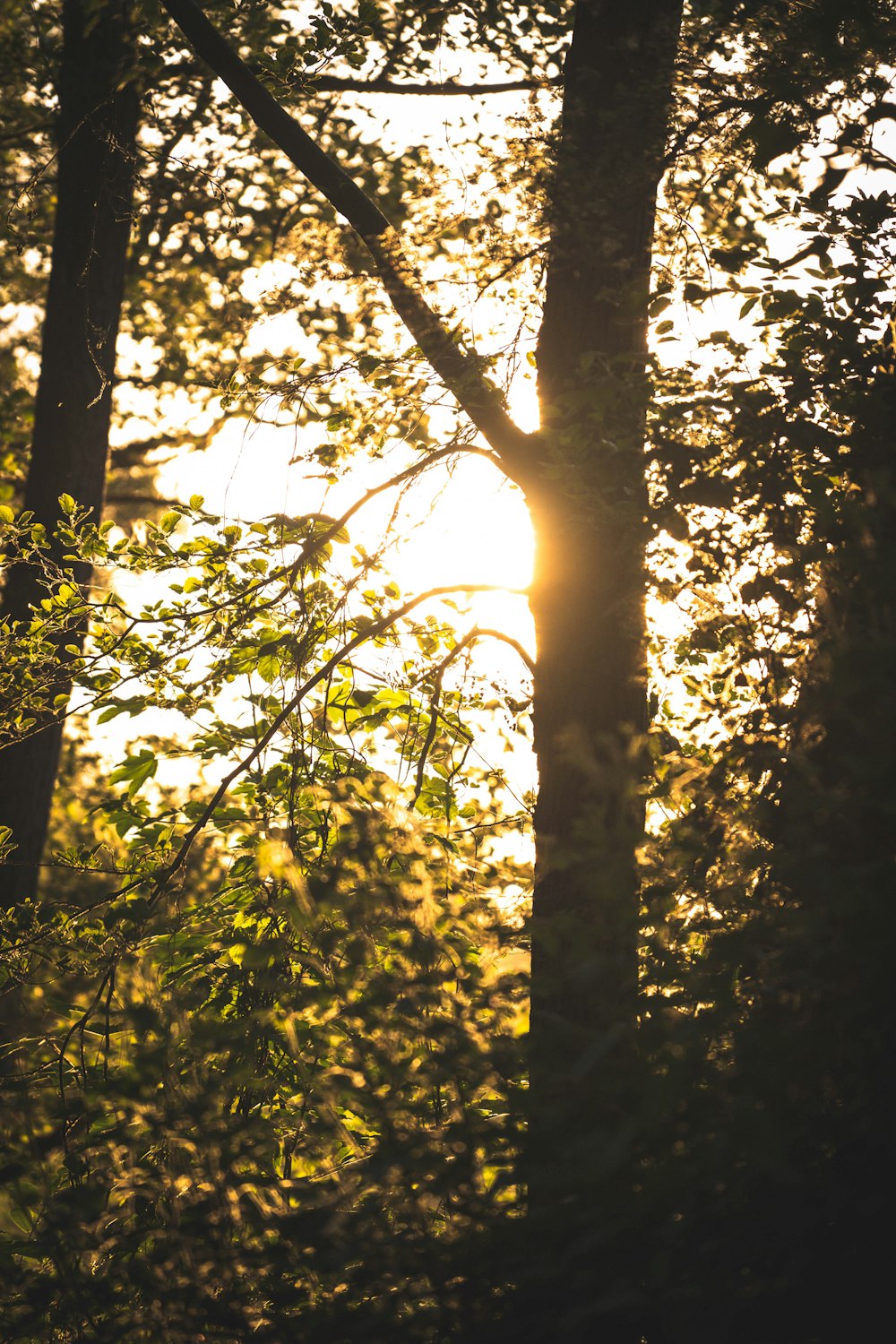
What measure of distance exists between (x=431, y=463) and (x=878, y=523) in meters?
2.73

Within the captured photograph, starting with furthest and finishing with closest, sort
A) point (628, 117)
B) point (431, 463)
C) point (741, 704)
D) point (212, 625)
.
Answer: point (212, 625)
point (431, 463)
point (628, 117)
point (741, 704)

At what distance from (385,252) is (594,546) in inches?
59.9

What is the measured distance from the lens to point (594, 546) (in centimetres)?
450

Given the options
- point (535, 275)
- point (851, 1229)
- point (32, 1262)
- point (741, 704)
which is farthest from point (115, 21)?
point (851, 1229)

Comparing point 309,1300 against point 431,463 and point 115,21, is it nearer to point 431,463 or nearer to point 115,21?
point 431,463

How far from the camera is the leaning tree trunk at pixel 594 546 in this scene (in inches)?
96.5

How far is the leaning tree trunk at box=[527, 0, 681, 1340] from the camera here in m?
2.45

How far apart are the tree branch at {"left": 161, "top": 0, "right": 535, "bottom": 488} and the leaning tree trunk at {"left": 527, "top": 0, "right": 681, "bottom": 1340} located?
20cm

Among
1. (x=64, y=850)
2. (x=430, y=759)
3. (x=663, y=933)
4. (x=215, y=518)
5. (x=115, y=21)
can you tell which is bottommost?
(x=663, y=933)

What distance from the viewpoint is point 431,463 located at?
197 inches

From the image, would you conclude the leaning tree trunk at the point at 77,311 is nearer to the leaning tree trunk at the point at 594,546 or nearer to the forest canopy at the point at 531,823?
the forest canopy at the point at 531,823

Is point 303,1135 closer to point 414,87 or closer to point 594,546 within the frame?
point 594,546

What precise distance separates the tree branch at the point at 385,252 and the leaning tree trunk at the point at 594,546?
0.20 meters

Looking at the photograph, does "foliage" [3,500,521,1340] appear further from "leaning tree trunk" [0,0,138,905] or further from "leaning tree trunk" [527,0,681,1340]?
"leaning tree trunk" [0,0,138,905]
